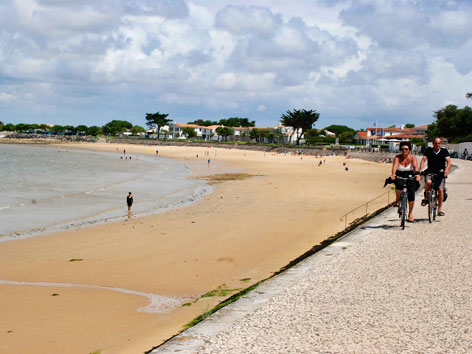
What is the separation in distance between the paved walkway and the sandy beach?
1066 millimetres

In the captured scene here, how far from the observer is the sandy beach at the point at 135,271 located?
5.97 meters

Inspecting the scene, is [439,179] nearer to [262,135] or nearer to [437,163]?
[437,163]

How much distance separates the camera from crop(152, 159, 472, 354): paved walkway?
13.4ft

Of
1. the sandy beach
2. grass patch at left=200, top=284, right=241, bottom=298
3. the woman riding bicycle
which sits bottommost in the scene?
the sandy beach

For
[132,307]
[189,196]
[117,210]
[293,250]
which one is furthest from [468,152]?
[132,307]

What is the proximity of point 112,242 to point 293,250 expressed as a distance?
5136 mm

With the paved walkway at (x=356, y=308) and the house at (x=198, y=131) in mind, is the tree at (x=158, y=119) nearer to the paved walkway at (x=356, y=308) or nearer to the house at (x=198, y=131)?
the house at (x=198, y=131)

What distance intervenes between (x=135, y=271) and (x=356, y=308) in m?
5.77

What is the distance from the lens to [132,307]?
723 centimetres

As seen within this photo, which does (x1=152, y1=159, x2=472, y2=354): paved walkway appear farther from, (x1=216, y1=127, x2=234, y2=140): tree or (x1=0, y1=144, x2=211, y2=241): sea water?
(x1=216, y1=127, x2=234, y2=140): tree

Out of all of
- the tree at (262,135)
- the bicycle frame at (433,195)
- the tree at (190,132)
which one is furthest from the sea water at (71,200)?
the tree at (190,132)

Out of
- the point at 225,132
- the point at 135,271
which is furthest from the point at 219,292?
the point at 225,132

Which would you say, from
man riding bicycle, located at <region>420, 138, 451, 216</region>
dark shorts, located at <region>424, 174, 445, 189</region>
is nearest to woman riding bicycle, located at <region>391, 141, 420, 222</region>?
man riding bicycle, located at <region>420, 138, 451, 216</region>

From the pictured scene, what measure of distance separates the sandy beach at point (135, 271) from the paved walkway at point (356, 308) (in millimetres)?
1066
